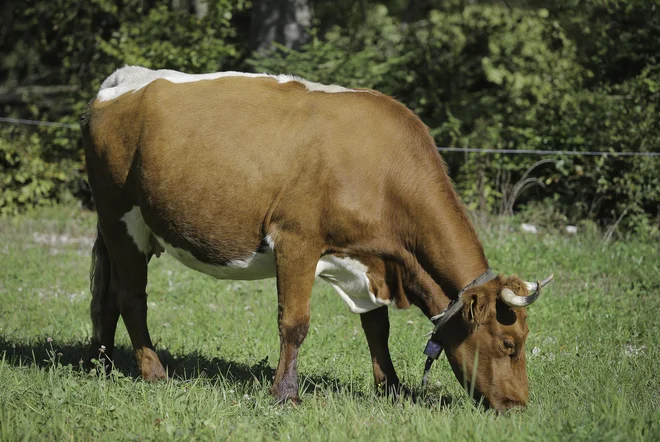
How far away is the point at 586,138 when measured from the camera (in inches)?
472

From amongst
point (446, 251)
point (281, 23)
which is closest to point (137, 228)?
point (446, 251)

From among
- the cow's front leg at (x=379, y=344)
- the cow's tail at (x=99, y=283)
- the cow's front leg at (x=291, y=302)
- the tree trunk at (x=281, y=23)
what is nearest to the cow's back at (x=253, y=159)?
the cow's front leg at (x=291, y=302)

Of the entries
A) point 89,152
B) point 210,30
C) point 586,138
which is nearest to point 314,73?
point 210,30

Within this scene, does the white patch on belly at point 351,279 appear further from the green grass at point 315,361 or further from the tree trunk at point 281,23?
the tree trunk at point 281,23

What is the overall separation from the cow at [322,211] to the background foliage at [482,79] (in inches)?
251

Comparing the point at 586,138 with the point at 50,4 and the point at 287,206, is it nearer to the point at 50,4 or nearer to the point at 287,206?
the point at 287,206

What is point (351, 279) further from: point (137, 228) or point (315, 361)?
point (137, 228)

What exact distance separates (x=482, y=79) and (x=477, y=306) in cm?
982

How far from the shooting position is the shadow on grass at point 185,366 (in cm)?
582

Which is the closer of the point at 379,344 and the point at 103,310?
the point at 379,344

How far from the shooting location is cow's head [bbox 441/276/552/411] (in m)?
5.11

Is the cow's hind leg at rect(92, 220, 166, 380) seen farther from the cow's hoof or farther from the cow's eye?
the cow's eye

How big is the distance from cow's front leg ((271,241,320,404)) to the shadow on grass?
9.0 inches

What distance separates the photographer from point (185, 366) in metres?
6.63
